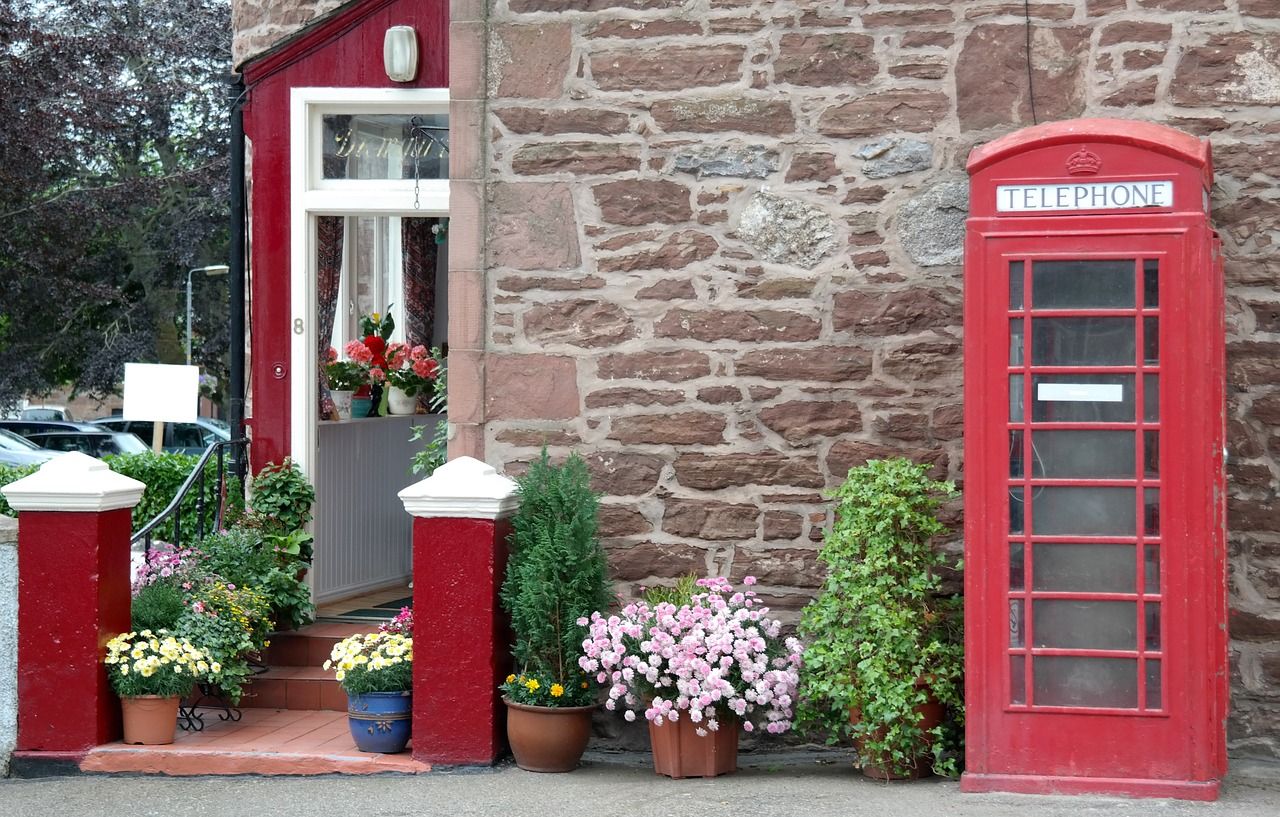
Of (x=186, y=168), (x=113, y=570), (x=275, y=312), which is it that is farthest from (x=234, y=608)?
(x=186, y=168)

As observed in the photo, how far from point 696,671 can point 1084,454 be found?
1686 mm

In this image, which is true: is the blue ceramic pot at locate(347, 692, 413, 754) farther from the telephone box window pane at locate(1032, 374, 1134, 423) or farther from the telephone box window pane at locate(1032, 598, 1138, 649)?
the telephone box window pane at locate(1032, 374, 1134, 423)

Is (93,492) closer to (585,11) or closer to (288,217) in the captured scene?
(288,217)

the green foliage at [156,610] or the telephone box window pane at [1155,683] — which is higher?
the green foliage at [156,610]

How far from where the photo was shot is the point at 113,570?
6398 mm

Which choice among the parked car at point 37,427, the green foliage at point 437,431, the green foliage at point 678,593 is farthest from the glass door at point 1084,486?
the parked car at point 37,427

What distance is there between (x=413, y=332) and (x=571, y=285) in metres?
3.77

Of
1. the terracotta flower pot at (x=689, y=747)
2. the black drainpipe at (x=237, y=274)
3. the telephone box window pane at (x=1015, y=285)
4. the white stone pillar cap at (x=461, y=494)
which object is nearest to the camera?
the telephone box window pane at (x=1015, y=285)

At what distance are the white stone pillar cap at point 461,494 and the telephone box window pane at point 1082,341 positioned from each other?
2212 mm

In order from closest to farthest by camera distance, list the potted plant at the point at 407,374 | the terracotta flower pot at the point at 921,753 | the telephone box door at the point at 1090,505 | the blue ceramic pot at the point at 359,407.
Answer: the telephone box door at the point at 1090,505 → the terracotta flower pot at the point at 921,753 → the blue ceramic pot at the point at 359,407 → the potted plant at the point at 407,374

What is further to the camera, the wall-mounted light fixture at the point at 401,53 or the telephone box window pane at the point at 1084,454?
the wall-mounted light fixture at the point at 401,53

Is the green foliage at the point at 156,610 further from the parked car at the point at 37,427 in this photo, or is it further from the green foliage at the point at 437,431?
the parked car at the point at 37,427

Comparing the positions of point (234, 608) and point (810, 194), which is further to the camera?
point (234, 608)

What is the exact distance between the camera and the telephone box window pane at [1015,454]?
5344 millimetres
